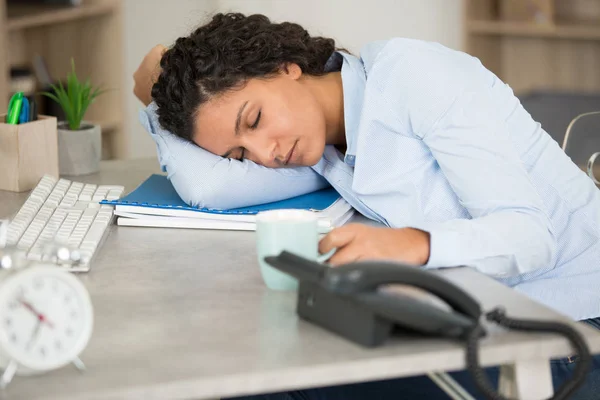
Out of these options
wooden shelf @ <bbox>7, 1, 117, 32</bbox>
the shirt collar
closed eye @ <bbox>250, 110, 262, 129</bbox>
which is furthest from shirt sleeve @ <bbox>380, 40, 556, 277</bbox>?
wooden shelf @ <bbox>7, 1, 117, 32</bbox>

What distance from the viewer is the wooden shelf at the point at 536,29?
3.54 metres

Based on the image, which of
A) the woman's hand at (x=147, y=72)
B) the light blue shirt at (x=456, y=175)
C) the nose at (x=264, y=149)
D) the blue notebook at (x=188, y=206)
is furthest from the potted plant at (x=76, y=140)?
the nose at (x=264, y=149)

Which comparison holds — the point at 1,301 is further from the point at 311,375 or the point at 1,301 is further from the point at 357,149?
the point at 357,149

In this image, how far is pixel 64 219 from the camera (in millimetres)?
1344

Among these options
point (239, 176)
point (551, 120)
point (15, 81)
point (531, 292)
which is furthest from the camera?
point (551, 120)

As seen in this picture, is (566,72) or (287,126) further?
(566,72)

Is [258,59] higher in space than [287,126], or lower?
higher

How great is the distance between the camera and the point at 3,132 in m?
1.63

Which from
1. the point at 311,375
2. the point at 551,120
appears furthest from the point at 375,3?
the point at 311,375

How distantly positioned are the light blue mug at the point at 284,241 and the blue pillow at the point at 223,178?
1.44 ft

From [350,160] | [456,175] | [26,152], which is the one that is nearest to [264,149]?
[350,160]

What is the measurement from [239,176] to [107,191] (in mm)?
294

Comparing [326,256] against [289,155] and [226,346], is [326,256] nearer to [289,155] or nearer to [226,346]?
[226,346]

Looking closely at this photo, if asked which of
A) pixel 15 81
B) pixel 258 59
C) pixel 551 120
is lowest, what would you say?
pixel 551 120
